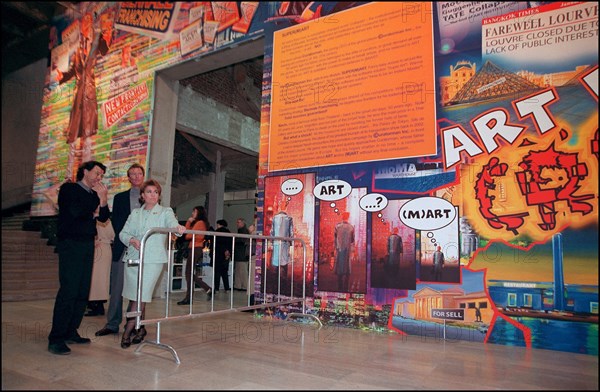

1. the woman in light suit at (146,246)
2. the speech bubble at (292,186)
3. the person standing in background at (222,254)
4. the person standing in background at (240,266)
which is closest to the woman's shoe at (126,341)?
the woman in light suit at (146,246)

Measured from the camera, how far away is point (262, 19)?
530 cm

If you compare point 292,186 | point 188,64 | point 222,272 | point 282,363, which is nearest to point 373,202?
point 292,186

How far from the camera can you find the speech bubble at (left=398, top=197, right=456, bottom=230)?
12.5ft

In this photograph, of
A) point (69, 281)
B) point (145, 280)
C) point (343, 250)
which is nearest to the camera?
point (69, 281)

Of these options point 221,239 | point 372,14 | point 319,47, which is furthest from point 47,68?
point 372,14

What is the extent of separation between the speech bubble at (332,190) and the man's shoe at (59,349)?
2696mm

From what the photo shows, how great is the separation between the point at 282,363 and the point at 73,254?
5.62 feet

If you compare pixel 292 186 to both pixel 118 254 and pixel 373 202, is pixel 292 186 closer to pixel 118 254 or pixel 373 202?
pixel 373 202

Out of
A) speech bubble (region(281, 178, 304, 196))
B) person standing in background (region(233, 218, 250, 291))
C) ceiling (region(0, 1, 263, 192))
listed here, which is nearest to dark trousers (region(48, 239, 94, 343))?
ceiling (region(0, 1, 263, 192))

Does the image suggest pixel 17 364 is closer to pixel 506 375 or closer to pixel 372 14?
pixel 506 375

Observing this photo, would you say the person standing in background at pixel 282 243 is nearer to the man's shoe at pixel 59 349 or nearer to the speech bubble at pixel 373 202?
the speech bubble at pixel 373 202

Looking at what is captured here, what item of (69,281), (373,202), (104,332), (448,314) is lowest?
(104,332)

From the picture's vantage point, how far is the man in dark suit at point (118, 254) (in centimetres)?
366

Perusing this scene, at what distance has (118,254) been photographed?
12.3 ft
